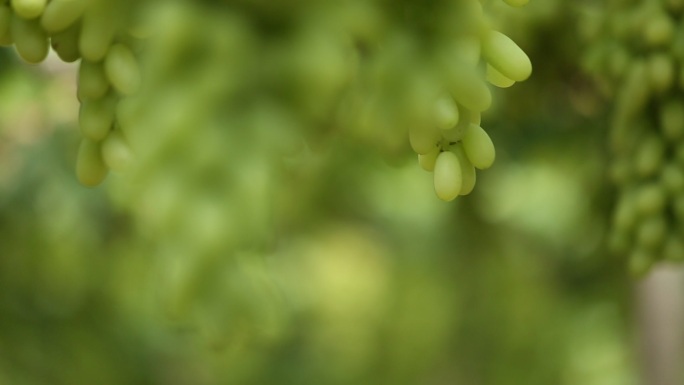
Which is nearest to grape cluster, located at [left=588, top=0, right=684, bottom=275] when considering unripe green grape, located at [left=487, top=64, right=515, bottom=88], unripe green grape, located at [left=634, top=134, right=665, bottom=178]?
unripe green grape, located at [left=634, top=134, right=665, bottom=178]

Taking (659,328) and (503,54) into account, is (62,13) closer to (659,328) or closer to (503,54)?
(503,54)

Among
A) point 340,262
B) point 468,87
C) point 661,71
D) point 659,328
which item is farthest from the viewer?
point 340,262

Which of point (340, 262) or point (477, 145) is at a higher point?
point (340, 262)

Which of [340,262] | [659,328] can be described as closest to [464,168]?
[659,328]

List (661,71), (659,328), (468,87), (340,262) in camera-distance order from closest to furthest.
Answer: (468,87)
(661,71)
(659,328)
(340,262)

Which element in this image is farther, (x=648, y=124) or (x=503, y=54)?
(x=648, y=124)

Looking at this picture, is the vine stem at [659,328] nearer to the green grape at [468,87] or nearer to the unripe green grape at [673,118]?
the unripe green grape at [673,118]

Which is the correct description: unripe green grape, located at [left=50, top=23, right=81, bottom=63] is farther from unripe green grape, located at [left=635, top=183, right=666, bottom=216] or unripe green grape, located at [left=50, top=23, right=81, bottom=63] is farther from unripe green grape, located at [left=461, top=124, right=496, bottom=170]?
unripe green grape, located at [left=635, top=183, right=666, bottom=216]

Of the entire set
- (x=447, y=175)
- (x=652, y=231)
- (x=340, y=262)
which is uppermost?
(x=340, y=262)
